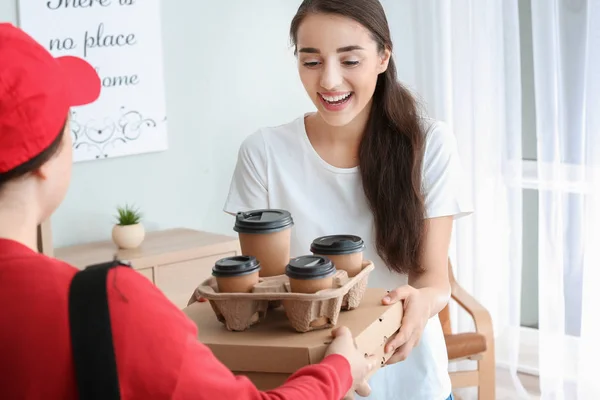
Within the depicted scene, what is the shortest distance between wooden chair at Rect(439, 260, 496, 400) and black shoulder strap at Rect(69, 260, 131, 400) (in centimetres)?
212

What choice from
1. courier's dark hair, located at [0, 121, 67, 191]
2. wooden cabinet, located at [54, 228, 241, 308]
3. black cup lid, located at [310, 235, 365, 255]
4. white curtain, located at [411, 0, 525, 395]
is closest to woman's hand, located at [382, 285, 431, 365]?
black cup lid, located at [310, 235, 365, 255]

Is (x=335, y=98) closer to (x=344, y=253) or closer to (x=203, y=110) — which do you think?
(x=344, y=253)

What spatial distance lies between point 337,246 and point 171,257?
1636 mm

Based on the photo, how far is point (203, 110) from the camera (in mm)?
3531

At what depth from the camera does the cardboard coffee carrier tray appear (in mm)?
1237

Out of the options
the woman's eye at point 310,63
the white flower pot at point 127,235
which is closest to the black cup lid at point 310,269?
the woman's eye at point 310,63

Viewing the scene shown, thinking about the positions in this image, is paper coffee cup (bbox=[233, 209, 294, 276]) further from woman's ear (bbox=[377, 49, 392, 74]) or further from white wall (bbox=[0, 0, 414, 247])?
white wall (bbox=[0, 0, 414, 247])

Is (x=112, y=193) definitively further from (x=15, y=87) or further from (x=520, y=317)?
(x=15, y=87)

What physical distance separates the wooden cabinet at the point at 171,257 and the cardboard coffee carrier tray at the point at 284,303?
1.58 m

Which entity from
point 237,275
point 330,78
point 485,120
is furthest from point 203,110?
point 237,275

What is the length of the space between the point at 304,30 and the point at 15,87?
0.95m

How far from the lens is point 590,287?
3.09 metres

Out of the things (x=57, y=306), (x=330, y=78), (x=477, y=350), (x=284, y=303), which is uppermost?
(x=330, y=78)

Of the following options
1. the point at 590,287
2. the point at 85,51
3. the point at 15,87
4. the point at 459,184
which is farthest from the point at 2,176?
the point at 590,287
